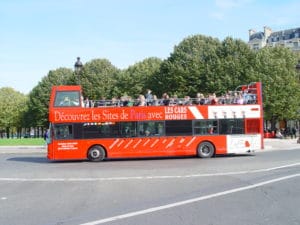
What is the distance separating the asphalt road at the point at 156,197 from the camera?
9211 millimetres

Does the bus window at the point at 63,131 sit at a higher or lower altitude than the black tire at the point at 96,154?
higher

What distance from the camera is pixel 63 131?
2591 centimetres

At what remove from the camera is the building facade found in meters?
124

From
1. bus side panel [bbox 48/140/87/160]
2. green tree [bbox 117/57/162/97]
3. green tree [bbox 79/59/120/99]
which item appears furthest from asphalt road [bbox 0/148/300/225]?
green tree [bbox 79/59/120/99]

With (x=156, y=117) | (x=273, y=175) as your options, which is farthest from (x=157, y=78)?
(x=273, y=175)

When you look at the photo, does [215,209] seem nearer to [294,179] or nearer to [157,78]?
[294,179]

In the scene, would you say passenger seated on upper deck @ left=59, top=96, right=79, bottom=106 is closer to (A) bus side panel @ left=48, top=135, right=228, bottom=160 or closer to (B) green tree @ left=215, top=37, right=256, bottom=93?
(A) bus side panel @ left=48, top=135, right=228, bottom=160

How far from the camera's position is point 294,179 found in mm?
14805

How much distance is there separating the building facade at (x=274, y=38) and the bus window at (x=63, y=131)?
342 ft

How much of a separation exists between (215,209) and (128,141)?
53.9ft

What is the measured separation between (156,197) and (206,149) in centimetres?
1523

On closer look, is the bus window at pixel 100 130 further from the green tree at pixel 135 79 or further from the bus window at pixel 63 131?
the green tree at pixel 135 79

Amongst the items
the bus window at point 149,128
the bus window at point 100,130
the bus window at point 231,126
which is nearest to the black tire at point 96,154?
the bus window at point 100,130

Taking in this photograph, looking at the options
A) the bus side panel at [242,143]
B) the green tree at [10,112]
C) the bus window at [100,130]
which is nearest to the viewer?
the bus window at [100,130]
